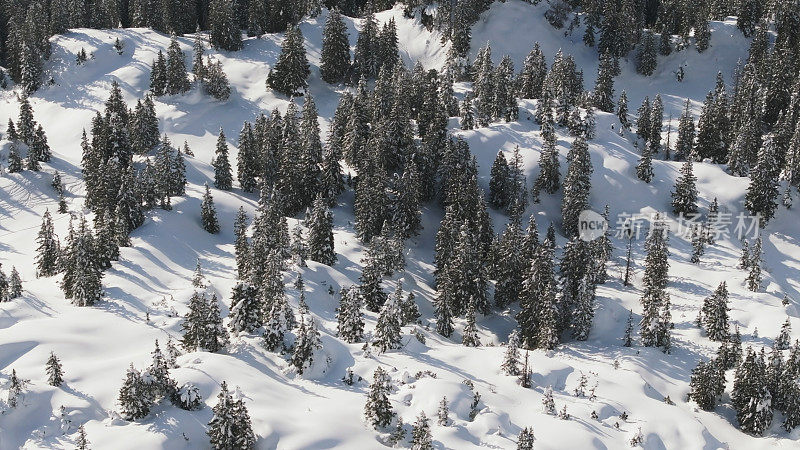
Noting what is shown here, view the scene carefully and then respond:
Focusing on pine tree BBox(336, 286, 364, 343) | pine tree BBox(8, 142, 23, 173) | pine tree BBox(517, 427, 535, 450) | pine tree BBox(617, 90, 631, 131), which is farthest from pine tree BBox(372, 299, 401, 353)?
pine tree BBox(617, 90, 631, 131)

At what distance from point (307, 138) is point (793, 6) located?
92537 mm

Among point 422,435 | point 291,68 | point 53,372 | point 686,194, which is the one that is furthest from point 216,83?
point 422,435

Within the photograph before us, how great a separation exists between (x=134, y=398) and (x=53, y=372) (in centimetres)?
667

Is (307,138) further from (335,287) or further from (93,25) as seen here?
(93,25)

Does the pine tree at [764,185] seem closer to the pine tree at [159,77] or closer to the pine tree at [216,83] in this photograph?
the pine tree at [216,83]

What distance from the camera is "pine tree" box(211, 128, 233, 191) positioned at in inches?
3536

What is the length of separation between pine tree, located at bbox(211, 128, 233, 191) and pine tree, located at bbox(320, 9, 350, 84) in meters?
32.1

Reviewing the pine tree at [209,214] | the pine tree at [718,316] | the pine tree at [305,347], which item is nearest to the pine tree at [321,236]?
the pine tree at [209,214]

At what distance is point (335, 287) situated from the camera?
2854 inches

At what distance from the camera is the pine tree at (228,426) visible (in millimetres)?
39969

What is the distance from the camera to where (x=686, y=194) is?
298 feet

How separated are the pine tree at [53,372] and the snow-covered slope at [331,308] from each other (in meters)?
0.85

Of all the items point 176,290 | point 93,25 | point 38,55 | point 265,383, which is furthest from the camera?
point 93,25

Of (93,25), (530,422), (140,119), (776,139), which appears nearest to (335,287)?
(530,422)
